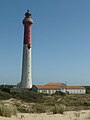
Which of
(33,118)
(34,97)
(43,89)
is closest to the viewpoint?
(33,118)

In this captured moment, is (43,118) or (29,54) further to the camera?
(29,54)

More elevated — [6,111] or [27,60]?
[27,60]

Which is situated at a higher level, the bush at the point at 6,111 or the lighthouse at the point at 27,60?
the lighthouse at the point at 27,60

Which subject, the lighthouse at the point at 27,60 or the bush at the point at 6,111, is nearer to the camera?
the bush at the point at 6,111

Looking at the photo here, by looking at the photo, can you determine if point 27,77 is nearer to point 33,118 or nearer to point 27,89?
point 27,89

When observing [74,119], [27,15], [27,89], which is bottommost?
[74,119]

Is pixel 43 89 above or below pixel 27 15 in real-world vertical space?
below

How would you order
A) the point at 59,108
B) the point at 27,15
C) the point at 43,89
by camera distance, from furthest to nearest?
the point at 43,89, the point at 27,15, the point at 59,108

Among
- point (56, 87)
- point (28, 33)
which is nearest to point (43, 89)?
point (56, 87)

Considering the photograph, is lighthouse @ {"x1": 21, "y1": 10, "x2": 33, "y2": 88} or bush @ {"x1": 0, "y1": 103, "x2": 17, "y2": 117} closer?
bush @ {"x1": 0, "y1": 103, "x2": 17, "y2": 117}

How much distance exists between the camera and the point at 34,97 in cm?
5034

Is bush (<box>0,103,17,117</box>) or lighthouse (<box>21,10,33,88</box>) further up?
lighthouse (<box>21,10,33,88</box>)

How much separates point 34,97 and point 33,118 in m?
37.4

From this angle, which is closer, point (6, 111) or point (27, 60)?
point (6, 111)
